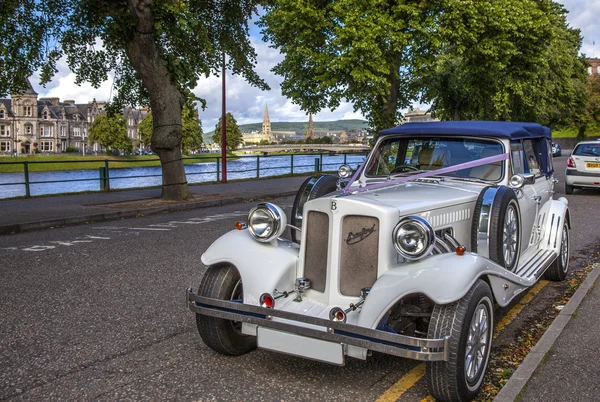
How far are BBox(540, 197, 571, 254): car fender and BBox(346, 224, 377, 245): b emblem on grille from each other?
3.42 meters

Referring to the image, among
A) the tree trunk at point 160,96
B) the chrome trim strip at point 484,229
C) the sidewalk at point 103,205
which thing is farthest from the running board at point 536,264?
the tree trunk at point 160,96

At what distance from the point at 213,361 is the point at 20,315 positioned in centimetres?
239

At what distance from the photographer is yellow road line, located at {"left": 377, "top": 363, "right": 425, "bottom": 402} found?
3.92 m

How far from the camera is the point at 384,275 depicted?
393cm

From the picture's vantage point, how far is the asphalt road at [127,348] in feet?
13.2

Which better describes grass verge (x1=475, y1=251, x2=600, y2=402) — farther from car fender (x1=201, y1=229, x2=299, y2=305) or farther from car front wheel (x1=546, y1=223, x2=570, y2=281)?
car fender (x1=201, y1=229, x2=299, y2=305)

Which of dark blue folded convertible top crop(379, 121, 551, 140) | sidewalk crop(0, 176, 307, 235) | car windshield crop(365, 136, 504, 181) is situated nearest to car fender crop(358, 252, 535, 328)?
car windshield crop(365, 136, 504, 181)

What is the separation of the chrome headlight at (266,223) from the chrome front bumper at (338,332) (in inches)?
24.5

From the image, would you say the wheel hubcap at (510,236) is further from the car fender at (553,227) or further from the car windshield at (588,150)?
the car windshield at (588,150)

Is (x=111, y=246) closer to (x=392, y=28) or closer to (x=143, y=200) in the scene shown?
(x=143, y=200)

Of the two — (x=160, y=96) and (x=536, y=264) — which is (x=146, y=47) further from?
(x=536, y=264)

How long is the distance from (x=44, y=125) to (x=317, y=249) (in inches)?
4945

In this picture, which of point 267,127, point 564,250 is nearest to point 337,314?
point 564,250

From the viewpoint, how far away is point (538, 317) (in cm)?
573
